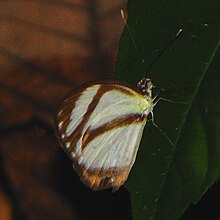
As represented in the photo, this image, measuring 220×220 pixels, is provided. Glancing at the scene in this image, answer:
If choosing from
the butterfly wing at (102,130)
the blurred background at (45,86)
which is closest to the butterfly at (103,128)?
the butterfly wing at (102,130)

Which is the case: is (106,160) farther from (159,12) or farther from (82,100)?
(159,12)

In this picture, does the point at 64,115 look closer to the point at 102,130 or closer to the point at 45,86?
the point at 102,130

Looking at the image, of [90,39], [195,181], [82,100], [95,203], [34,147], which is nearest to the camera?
[195,181]

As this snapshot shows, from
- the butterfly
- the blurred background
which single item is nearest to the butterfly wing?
the butterfly

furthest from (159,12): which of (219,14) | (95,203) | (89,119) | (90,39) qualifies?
(90,39)

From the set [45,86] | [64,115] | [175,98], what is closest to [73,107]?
[64,115]

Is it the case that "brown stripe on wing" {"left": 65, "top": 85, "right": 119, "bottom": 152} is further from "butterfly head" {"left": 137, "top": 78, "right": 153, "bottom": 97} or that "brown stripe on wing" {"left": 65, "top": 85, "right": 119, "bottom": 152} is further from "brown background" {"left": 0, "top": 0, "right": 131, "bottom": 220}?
"brown background" {"left": 0, "top": 0, "right": 131, "bottom": 220}
